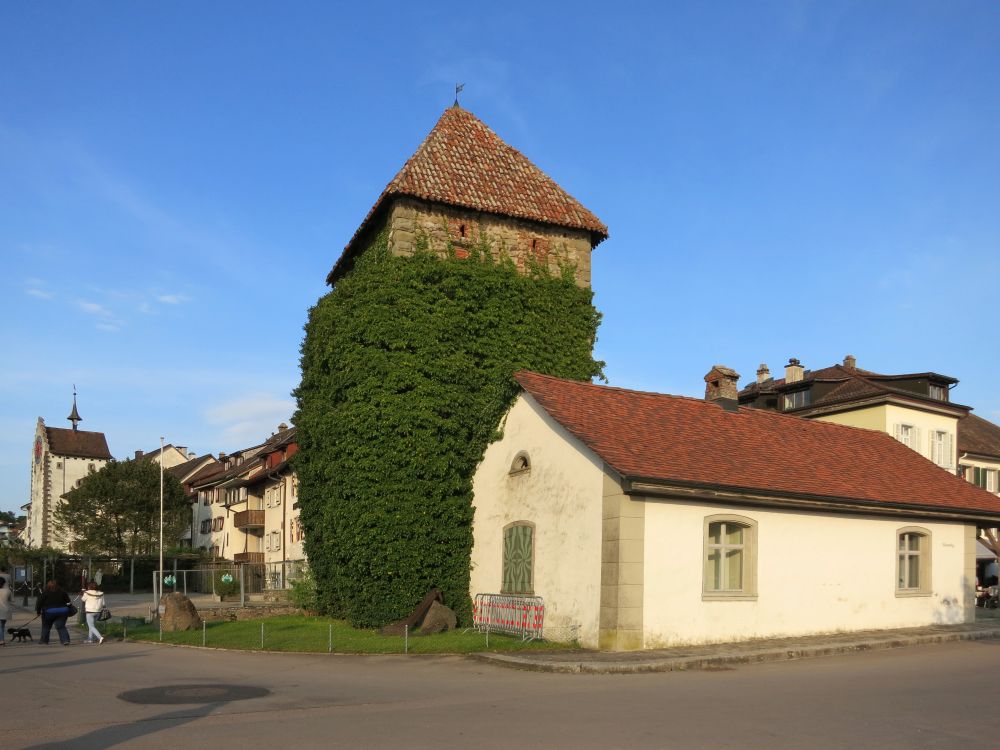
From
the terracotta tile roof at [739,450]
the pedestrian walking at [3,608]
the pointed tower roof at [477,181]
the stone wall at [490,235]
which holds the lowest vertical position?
the pedestrian walking at [3,608]

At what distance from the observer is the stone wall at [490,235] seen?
77.2ft

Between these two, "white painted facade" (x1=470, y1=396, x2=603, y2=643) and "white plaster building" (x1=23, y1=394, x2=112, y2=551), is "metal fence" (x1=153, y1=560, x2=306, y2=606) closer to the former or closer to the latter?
"white painted facade" (x1=470, y1=396, x2=603, y2=643)

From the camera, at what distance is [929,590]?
21.8 m

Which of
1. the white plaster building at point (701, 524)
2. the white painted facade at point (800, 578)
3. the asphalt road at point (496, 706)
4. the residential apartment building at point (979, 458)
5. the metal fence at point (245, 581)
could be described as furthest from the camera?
the residential apartment building at point (979, 458)

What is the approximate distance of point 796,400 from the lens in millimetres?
42969

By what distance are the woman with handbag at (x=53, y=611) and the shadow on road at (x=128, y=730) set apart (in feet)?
36.4

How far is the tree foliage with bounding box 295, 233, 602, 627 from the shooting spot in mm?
21562

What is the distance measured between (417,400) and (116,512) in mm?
48527

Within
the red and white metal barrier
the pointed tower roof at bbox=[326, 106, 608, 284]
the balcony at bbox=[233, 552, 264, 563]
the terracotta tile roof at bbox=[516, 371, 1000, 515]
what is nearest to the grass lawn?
the red and white metal barrier

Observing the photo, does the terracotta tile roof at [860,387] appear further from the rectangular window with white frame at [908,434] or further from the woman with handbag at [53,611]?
the woman with handbag at [53,611]

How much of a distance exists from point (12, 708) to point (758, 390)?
4094 centimetres

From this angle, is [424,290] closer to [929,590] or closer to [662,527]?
[662,527]

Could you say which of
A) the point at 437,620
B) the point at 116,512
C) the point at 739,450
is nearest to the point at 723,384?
the point at 739,450

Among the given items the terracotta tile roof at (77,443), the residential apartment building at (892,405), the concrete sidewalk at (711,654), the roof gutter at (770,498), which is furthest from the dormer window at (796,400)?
the terracotta tile roof at (77,443)
